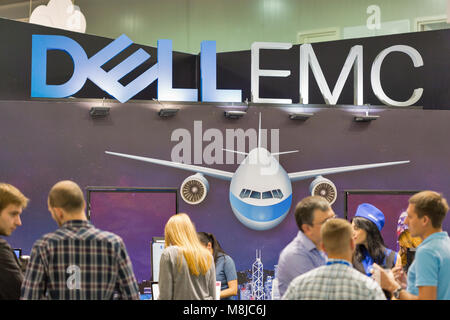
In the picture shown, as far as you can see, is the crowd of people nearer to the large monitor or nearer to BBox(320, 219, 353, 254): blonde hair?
BBox(320, 219, 353, 254): blonde hair

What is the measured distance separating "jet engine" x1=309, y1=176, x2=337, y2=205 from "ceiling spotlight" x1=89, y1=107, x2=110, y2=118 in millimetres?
2736

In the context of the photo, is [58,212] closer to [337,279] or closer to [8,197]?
[8,197]

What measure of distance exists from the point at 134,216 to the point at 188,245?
11.2ft

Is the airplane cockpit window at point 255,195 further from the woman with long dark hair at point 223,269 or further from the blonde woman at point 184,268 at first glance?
the blonde woman at point 184,268

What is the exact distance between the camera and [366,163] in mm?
7566

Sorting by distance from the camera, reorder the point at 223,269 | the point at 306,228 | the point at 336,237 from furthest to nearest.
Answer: the point at 223,269, the point at 306,228, the point at 336,237

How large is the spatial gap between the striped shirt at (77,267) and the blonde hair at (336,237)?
1046 mm

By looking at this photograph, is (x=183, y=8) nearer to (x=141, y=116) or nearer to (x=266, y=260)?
(x=141, y=116)

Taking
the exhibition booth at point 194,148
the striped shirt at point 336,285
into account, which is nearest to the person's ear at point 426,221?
the striped shirt at point 336,285

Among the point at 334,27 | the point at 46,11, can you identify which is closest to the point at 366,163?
the point at 334,27

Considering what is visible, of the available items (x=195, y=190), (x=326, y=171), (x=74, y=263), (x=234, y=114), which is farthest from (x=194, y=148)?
(x=74, y=263)

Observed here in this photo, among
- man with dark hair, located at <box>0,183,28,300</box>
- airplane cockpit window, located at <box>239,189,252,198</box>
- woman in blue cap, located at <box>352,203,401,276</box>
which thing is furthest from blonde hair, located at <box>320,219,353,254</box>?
airplane cockpit window, located at <box>239,189,252,198</box>

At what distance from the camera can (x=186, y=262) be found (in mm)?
3742

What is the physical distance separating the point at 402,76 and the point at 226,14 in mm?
3963
